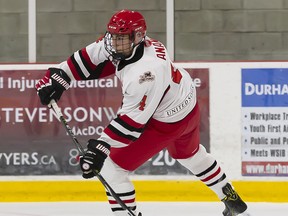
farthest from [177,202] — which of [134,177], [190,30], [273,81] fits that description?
[190,30]

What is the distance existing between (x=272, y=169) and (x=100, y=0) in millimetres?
1825

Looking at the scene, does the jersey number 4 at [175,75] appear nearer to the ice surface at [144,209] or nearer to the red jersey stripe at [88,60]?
the red jersey stripe at [88,60]

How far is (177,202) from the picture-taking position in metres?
4.87

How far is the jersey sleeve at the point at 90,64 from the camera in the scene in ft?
12.6

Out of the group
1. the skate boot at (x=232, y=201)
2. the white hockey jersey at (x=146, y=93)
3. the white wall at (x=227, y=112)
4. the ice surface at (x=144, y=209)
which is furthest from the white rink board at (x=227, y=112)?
the white hockey jersey at (x=146, y=93)

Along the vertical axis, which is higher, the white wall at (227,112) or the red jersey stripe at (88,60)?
the red jersey stripe at (88,60)

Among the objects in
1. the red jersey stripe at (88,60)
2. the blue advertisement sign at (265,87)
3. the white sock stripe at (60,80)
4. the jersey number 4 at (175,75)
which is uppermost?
the red jersey stripe at (88,60)

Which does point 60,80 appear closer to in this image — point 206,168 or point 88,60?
point 88,60

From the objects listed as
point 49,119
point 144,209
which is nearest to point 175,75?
point 144,209

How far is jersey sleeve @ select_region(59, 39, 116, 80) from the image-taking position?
384 centimetres

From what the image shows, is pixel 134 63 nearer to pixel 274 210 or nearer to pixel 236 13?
pixel 274 210

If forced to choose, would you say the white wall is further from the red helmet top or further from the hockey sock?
the red helmet top

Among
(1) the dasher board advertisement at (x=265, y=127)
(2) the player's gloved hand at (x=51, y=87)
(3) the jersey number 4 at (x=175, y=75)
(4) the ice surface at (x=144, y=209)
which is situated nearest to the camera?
(3) the jersey number 4 at (x=175, y=75)

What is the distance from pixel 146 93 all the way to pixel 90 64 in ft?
1.80
